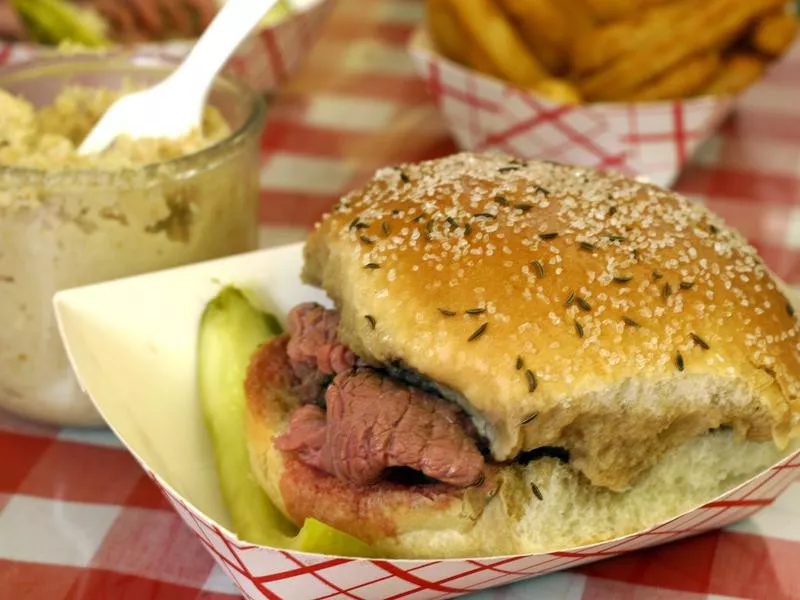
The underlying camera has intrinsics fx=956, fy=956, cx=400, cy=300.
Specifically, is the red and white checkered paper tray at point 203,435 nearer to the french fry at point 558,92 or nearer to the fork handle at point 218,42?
the fork handle at point 218,42

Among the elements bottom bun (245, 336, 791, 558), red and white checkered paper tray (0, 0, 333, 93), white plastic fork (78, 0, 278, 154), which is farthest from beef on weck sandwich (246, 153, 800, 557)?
red and white checkered paper tray (0, 0, 333, 93)

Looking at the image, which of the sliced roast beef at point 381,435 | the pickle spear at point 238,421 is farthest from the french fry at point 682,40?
the sliced roast beef at point 381,435

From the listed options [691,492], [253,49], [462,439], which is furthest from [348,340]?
[253,49]

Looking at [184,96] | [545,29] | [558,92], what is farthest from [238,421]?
[545,29]

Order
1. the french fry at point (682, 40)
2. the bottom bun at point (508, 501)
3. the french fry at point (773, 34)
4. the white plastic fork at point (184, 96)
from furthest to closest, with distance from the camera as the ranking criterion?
the french fry at point (773, 34) < the french fry at point (682, 40) < the white plastic fork at point (184, 96) < the bottom bun at point (508, 501)

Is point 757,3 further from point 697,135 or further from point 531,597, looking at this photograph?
point 531,597

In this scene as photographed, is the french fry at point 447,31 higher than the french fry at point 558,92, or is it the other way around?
the french fry at point 447,31
